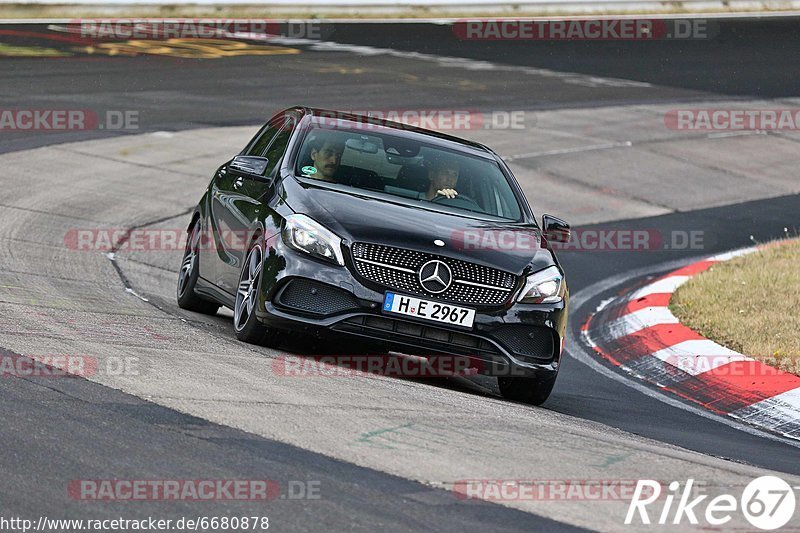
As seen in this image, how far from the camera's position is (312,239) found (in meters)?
7.91

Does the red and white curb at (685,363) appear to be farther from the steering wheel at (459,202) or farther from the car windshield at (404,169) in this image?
the steering wheel at (459,202)

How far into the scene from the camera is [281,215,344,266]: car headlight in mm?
7840

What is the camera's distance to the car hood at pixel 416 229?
25.9 feet

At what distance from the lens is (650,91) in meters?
24.1

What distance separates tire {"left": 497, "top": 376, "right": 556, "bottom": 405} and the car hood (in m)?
0.67

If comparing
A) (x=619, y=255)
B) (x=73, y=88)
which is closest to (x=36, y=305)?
(x=619, y=255)

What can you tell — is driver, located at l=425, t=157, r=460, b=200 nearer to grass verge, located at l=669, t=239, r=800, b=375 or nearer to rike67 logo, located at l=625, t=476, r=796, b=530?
grass verge, located at l=669, t=239, r=800, b=375

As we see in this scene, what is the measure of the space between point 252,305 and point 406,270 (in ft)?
3.18

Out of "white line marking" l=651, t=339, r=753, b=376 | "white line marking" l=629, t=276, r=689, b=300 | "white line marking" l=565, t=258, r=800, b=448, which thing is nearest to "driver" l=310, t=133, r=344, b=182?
"white line marking" l=565, t=258, r=800, b=448

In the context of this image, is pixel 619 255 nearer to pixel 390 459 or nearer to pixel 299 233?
pixel 299 233

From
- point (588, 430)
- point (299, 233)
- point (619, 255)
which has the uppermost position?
point (299, 233)

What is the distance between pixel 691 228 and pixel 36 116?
8.14 m

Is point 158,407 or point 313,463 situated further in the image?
point 158,407

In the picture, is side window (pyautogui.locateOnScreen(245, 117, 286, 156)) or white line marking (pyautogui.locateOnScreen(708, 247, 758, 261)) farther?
white line marking (pyautogui.locateOnScreen(708, 247, 758, 261))
